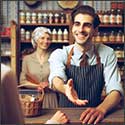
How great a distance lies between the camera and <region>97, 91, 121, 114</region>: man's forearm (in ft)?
3.93

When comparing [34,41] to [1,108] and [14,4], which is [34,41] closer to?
[14,4]

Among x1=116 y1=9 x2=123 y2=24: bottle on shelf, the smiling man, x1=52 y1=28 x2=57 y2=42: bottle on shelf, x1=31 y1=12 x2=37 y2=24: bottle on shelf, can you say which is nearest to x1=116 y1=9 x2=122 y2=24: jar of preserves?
x1=116 y1=9 x2=123 y2=24: bottle on shelf

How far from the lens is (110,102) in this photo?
1246 mm

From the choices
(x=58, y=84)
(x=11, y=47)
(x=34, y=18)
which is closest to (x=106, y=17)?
(x=34, y=18)

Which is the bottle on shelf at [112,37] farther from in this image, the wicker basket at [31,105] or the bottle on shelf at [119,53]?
the wicker basket at [31,105]

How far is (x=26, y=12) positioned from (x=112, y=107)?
2366 mm

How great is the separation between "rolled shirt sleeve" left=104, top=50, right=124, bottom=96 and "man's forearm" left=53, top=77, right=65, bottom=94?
8.2 inches

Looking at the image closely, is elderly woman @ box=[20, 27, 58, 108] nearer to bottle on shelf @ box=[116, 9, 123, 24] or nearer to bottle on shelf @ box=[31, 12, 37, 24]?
bottle on shelf @ box=[31, 12, 37, 24]

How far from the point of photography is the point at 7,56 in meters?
3.41

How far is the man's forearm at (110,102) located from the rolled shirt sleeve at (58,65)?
253 millimetres

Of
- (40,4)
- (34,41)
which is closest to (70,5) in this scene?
(40,4)

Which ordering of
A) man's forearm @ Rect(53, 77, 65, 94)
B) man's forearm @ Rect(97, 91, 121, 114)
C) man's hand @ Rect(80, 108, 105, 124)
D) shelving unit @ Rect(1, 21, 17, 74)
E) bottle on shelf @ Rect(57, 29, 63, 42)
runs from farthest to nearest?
bottle on shelf @ Rect(57, 29, 63, 42)
shelving unit @ Rect(1, 21, 17, 74)
man's forearm @ Rect(53, 77, 65, 94)
man's forearm @ Rect(97, 91, 121, 114)
man's hand @ Rect(80, 108, 105, 124)

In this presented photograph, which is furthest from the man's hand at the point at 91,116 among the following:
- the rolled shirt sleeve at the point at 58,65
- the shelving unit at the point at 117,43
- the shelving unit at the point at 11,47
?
the shelving unit at the point at 117,43

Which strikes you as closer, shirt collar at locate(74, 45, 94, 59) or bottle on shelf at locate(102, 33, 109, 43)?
shirt collar at locate(74, 45, 94, 59)
